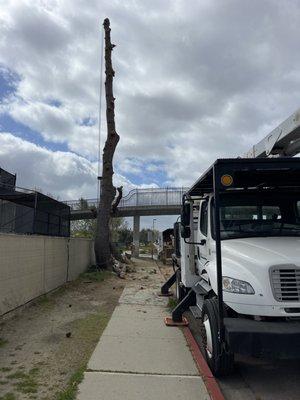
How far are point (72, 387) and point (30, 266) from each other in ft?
18.2

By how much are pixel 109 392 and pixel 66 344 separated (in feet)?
7.87

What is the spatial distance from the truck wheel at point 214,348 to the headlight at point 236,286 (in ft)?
1.43

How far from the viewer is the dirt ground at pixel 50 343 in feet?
18.1

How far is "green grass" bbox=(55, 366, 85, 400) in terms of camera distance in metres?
5.12

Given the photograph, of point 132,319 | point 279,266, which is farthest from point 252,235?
point 132,319

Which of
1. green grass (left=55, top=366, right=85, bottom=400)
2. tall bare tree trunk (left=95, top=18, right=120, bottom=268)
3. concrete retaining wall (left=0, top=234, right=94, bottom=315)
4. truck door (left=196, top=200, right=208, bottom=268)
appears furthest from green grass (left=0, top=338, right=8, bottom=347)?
tall bare tree trunk (left=95, top=18, right=120, bottom=268)

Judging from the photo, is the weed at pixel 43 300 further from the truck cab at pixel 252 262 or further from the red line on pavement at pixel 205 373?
the truck cab at pixel 252 262

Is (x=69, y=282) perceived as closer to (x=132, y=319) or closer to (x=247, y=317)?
(x=132, y=319)

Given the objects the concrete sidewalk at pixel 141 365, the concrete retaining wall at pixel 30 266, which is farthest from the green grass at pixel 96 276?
the concrete sidewalk at pixel 141 365

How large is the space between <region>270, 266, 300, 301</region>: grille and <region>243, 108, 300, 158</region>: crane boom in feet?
6.93

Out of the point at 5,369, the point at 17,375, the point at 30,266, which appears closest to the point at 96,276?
the point at 30,266

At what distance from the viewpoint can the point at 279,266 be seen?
5543 mm

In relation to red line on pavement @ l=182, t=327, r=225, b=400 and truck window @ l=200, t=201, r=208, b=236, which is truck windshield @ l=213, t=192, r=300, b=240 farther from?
red line on pavement @ l=182, t=327, r=225, b=400

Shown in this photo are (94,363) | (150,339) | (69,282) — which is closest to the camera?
(94,363)
